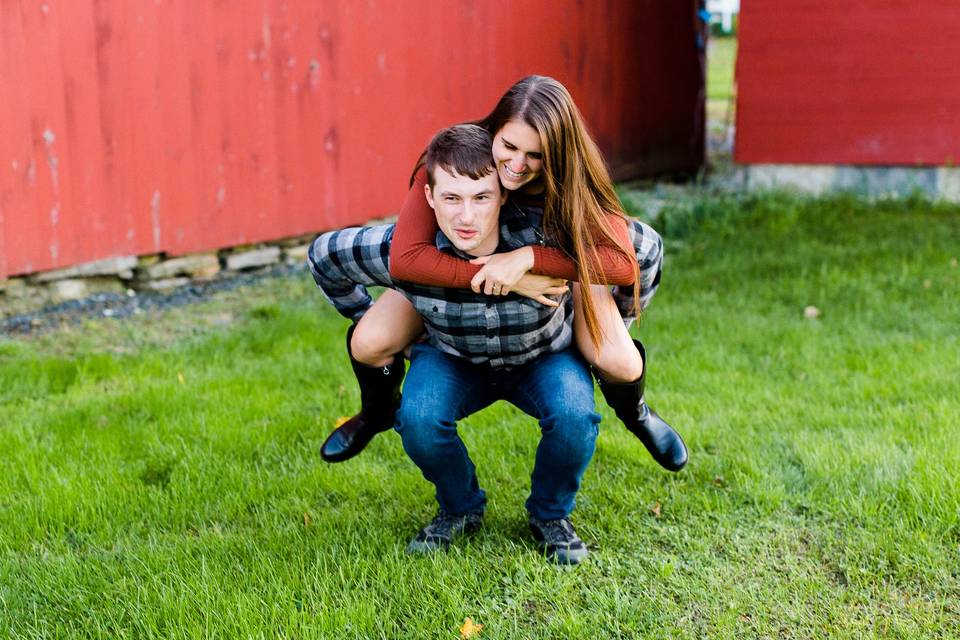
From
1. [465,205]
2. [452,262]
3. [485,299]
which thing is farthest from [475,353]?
[465,205]

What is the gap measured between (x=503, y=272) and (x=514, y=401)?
43 cm

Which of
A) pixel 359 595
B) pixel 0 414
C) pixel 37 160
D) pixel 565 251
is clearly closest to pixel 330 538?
pixel 359 595

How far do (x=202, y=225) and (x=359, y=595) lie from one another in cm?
396

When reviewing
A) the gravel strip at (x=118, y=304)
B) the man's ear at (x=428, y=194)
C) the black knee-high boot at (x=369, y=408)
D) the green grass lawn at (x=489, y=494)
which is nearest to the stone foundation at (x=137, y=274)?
the gravel strip at (x=118, y=304)

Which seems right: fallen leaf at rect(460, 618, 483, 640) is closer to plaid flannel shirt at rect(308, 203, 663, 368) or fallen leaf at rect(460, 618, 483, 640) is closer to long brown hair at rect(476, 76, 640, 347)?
plaid flannel shirt at rect(308, 203, 663, 368)

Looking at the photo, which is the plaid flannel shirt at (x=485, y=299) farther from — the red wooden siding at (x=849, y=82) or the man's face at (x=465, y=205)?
the red wooden siding at (x=849, y=82)

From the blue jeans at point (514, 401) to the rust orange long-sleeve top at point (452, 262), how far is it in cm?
27

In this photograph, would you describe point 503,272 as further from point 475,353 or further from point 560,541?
point 560,541

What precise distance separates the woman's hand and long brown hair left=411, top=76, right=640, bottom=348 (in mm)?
107

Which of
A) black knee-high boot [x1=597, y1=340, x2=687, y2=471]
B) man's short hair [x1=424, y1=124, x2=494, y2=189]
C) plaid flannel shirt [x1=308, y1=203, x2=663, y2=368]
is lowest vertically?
black knee-high boot [x1=597, y1=340, x2=687, y2=471]

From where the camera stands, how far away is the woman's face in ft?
8.30

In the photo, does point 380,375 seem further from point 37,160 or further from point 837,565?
point 37,160

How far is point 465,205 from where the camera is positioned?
257 centimetres

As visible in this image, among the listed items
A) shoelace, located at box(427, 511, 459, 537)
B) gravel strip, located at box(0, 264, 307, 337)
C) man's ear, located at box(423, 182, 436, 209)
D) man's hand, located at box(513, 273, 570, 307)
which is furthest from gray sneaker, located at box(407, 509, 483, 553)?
gravel strip, located at box(0, 264, 307, 337)
